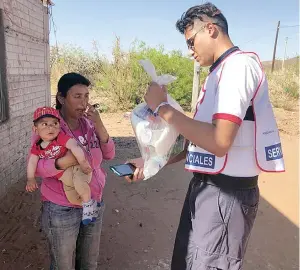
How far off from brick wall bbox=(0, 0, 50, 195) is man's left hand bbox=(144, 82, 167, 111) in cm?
309

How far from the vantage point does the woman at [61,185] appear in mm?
2025

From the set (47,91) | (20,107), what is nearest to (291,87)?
(47,91)

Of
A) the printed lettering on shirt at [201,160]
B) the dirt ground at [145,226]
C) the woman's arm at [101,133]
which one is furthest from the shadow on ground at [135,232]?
the printed lettering on shirt at [201,160]

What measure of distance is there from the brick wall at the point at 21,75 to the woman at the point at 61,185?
2.34 meters

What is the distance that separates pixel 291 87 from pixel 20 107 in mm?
14446

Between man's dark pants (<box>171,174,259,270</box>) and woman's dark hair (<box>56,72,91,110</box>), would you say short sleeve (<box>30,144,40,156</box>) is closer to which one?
woman's dark hair (<box>56,72,91,110</box>)

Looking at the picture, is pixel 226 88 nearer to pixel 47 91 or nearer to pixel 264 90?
pixel 264 90

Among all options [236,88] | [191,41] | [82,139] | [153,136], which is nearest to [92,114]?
[82,139]

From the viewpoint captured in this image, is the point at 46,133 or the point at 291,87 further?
the point at 291,87

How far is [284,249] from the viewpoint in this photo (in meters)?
3.84

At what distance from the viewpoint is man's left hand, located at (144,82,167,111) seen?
5.33 ft

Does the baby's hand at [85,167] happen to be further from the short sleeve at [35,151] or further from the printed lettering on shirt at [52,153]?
the short sleeve at [35,151]

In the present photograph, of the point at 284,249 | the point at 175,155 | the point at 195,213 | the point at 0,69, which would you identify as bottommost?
the point at 284,249

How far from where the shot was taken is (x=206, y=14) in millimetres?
1666
